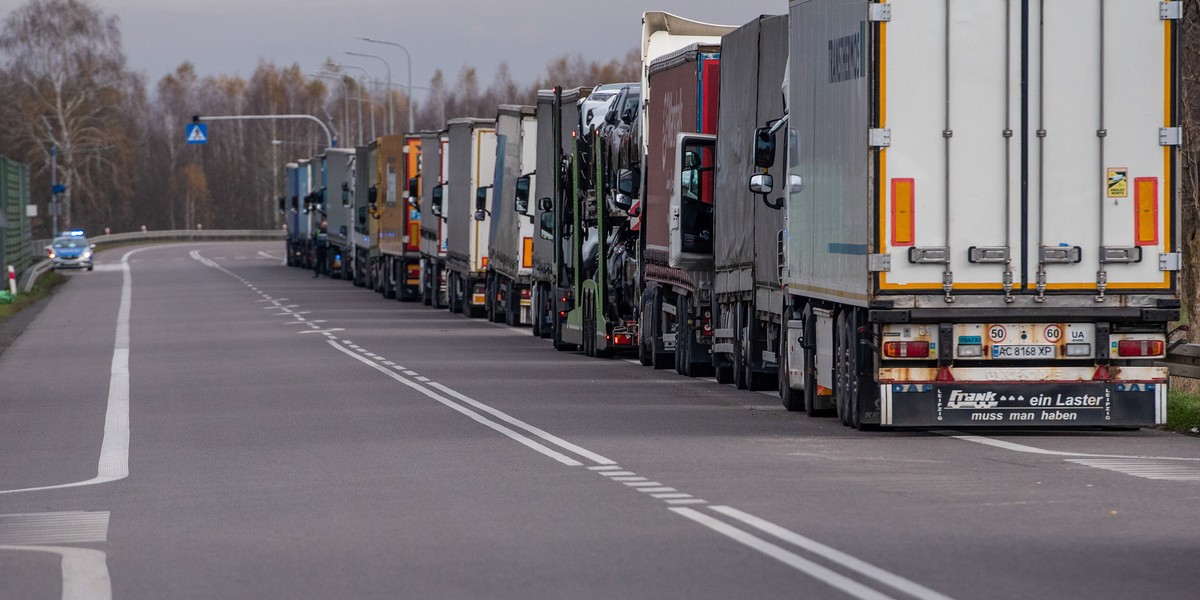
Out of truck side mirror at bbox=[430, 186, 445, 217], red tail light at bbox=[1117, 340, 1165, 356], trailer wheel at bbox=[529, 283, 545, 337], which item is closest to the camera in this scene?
red tail light at bbox=[1117, 340, 1165, 356]

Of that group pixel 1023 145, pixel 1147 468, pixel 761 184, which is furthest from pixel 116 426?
pixel 1147 468

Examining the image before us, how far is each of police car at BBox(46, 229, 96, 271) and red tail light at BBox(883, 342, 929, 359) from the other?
215 ft

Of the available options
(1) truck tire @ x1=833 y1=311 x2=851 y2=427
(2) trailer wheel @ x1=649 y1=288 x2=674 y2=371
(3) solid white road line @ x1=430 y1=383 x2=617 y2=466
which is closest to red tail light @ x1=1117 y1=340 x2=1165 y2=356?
(1) truck tire @ x1=833 y1=311 x2=851 y2=427

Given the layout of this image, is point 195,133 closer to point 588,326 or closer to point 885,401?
point 588,326

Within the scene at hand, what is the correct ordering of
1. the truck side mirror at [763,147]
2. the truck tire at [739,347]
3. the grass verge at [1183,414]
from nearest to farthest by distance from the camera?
the grass verge at [1183,414], the truck side mirror at [763,147], the truck tire at [739,347]

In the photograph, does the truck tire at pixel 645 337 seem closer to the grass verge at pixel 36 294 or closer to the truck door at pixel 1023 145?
the truck door at pixel 1023 145

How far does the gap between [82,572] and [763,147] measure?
10732 mm

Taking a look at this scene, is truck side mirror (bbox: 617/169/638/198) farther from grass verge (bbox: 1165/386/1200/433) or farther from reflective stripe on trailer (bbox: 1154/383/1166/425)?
reflective stripe on trailer (bbox: 1154/383/1166/425)

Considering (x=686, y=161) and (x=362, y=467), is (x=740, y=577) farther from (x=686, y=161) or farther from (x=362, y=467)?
(x=686, y=161)

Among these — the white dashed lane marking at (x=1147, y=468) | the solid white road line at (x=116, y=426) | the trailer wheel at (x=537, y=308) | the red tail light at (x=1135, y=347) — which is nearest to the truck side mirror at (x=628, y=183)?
the solid white road line at (x=116, y=426)

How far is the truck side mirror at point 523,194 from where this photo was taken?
34344 millimetres

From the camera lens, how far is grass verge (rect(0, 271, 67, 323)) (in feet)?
154

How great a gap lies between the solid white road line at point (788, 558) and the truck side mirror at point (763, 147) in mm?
8248

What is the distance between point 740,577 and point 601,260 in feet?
62.9
